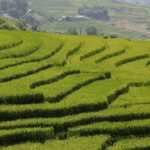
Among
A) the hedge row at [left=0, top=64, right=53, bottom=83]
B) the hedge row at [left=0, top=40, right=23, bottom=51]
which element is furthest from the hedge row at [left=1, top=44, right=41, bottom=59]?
the hedge row at [left=0, top=64, right=53, bottom=83]

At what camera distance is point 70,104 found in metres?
26.5

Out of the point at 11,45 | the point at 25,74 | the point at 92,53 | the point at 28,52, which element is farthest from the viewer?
the point at 92,53

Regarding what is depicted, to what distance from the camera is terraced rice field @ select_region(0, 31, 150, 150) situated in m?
23.6

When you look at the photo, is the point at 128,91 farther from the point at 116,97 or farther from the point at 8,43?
the point at 8,43

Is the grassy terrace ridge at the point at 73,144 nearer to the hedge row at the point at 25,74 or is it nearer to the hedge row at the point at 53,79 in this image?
the hedge row at the point at 53,79

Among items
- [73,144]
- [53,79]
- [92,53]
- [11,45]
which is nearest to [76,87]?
[53,79]

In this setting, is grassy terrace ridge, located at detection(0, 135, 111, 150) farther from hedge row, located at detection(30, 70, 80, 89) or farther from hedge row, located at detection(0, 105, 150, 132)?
hedge row, located at detection(30, 70, 80, 89)

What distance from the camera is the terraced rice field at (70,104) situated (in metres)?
23.6

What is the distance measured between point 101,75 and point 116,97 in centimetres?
381

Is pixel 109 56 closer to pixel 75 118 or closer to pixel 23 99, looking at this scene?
pixel 23 99

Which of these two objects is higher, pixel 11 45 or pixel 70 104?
pixel 11 45

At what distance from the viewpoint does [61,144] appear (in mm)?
Result: 22828

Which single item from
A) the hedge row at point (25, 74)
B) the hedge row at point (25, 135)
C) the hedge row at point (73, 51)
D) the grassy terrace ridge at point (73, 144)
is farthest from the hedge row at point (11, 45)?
the grassy terrace ridge at point (73, 144)

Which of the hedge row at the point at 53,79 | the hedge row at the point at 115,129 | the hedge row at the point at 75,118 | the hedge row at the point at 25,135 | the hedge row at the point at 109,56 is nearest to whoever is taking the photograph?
the hedge row at the point at 25,135
